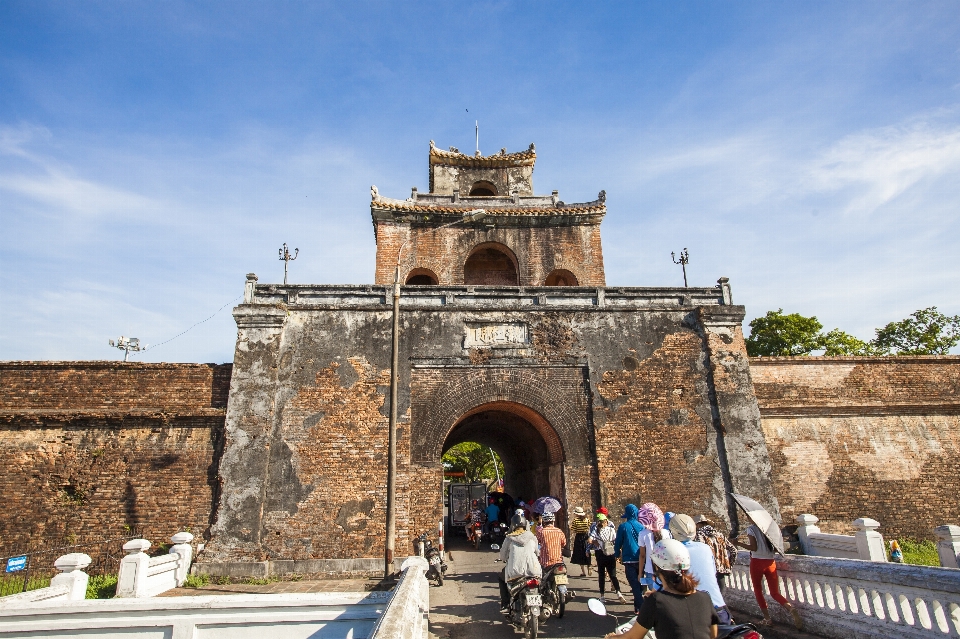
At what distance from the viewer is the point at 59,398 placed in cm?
1241

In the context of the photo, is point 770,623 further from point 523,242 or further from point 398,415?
point 523,242

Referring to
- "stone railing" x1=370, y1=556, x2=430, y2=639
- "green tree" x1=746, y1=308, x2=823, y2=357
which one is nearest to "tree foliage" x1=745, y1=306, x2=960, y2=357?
"green tree" x1=746, y1=308, x2=823, y2=357

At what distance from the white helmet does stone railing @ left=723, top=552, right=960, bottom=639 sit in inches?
113

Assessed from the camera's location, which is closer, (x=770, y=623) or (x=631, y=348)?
(x=770, y=623)

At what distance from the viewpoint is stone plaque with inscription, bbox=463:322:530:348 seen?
42.3 feet

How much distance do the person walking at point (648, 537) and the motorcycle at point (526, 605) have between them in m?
1.22

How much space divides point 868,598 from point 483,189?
61.6ft

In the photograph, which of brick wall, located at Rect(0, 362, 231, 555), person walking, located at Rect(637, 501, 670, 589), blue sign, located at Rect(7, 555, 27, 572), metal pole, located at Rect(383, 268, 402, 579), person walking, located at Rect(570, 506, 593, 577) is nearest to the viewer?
person walking, located at Rect(637, 501, 670, 589)

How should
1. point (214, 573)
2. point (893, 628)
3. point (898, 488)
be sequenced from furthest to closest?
point (898, 488) → point (214, 573) → point (893, 628)

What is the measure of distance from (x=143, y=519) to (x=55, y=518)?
183 cm

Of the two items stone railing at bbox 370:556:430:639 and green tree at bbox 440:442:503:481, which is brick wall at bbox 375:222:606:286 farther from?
green tree at bbox 440:442:503:481

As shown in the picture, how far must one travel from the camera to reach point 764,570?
6.57 metres

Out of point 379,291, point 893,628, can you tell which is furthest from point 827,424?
point 379,291

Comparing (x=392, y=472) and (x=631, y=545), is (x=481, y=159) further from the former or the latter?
(x=631, y=545)
